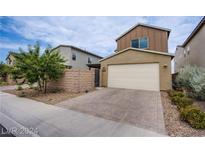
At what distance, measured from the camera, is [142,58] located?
1065 cm

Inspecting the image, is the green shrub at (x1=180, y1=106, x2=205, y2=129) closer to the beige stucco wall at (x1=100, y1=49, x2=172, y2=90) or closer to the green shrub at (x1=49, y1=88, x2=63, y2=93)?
the beige stucco wall at (x1=100, y1=49, x2=172, y2=90)

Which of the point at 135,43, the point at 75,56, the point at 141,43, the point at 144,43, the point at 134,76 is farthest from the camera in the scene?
the point at 75,56

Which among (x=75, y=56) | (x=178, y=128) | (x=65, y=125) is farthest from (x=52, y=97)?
(x=75, y=56)

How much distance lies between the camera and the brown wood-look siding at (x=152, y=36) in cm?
1285

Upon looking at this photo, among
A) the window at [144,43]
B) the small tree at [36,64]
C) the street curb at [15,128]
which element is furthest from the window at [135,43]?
the street curb at [15,128]

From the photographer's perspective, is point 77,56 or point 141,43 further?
point 77,56

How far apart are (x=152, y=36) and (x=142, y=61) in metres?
4.54

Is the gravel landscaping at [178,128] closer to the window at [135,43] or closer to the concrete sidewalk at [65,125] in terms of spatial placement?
the concrete sidewalk at [65,125]

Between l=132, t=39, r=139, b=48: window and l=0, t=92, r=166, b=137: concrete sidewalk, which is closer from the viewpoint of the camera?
l=0, t=92, r=166, b=137: concrete sidewalk

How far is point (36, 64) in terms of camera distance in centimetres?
854

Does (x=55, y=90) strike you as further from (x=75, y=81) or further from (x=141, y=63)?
(x=141, y=63)

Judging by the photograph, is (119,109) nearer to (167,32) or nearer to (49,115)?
(49,115)

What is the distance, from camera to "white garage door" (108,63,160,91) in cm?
1009

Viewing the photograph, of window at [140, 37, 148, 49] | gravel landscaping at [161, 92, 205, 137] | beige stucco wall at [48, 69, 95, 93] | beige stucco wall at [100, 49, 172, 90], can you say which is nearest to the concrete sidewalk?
gravel landscaping at [161, 92, 205, 137]
